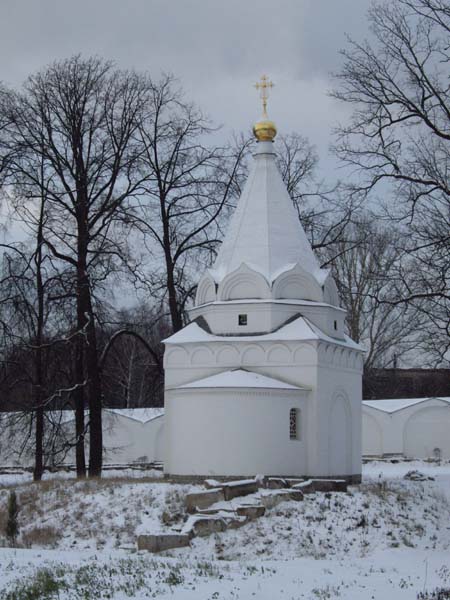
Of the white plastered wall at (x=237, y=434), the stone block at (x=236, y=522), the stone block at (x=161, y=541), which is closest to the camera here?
the stone block at (x=161, y=541)

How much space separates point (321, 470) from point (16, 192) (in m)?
10.7

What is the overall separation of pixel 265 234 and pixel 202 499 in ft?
25.5

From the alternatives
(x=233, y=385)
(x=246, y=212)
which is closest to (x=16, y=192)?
(x=246, y=212)

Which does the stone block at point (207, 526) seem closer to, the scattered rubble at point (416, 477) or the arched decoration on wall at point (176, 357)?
the arched decoration on wall at point (176, 357)

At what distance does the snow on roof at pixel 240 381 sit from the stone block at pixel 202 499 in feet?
11.1

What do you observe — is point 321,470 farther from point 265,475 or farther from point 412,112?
point 412,112

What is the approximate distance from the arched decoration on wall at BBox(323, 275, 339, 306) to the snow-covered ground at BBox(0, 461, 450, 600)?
15.2 feet

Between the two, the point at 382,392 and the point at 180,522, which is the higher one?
the point at 382,392

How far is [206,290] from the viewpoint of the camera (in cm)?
2464

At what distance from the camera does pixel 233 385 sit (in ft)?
72.7

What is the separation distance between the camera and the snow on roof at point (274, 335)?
23000 mm

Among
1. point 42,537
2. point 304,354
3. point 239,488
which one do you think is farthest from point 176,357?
point 42,537

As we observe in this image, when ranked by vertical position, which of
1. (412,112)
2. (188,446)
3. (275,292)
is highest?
(412,112)

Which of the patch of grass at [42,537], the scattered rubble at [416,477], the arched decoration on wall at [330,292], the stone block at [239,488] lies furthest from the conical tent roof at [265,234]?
the patch of grass at [42,537]
